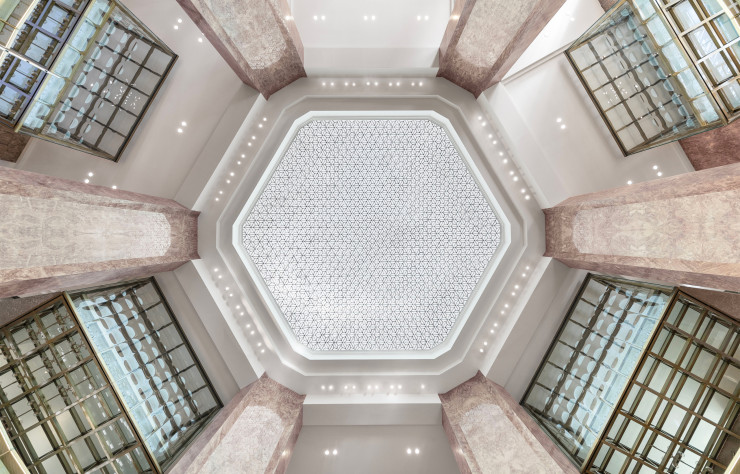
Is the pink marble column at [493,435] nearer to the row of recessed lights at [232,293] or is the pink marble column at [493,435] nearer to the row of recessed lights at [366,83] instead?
the row of recessed lights at [232,293]

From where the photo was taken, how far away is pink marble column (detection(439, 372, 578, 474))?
503 centimetres

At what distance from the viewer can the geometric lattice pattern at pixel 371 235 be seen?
672cm

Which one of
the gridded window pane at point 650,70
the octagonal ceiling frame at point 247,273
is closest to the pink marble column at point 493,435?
the octagonal ceiling frame at point 247,273

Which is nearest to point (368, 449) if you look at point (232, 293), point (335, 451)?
point (335, 451)

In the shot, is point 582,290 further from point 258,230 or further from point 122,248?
point 122,248

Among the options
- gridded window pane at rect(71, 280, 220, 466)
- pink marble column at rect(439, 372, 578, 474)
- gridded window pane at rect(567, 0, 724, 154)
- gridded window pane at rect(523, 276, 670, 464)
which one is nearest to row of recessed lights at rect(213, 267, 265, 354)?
gridded window pane at rect(71, 280, 220, 466)

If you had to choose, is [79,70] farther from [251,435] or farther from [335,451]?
[335,451]

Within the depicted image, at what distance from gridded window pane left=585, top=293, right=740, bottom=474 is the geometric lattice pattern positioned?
2600 mm

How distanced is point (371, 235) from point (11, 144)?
557 cm

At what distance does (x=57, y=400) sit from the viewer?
5.12 meters

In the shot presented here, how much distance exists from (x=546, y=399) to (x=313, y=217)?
15.6ft

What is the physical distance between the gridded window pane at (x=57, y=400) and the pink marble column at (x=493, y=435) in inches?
166

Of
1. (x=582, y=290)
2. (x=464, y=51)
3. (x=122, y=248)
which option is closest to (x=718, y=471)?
(x=582, y=290)

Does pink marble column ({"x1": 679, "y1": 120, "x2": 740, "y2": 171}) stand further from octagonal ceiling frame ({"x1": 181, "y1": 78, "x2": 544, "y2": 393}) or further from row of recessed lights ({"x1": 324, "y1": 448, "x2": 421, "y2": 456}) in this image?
Answer: row of recessed lights ({"x1": 324, "y1": 448, "x2": 421, "y2": 456})
